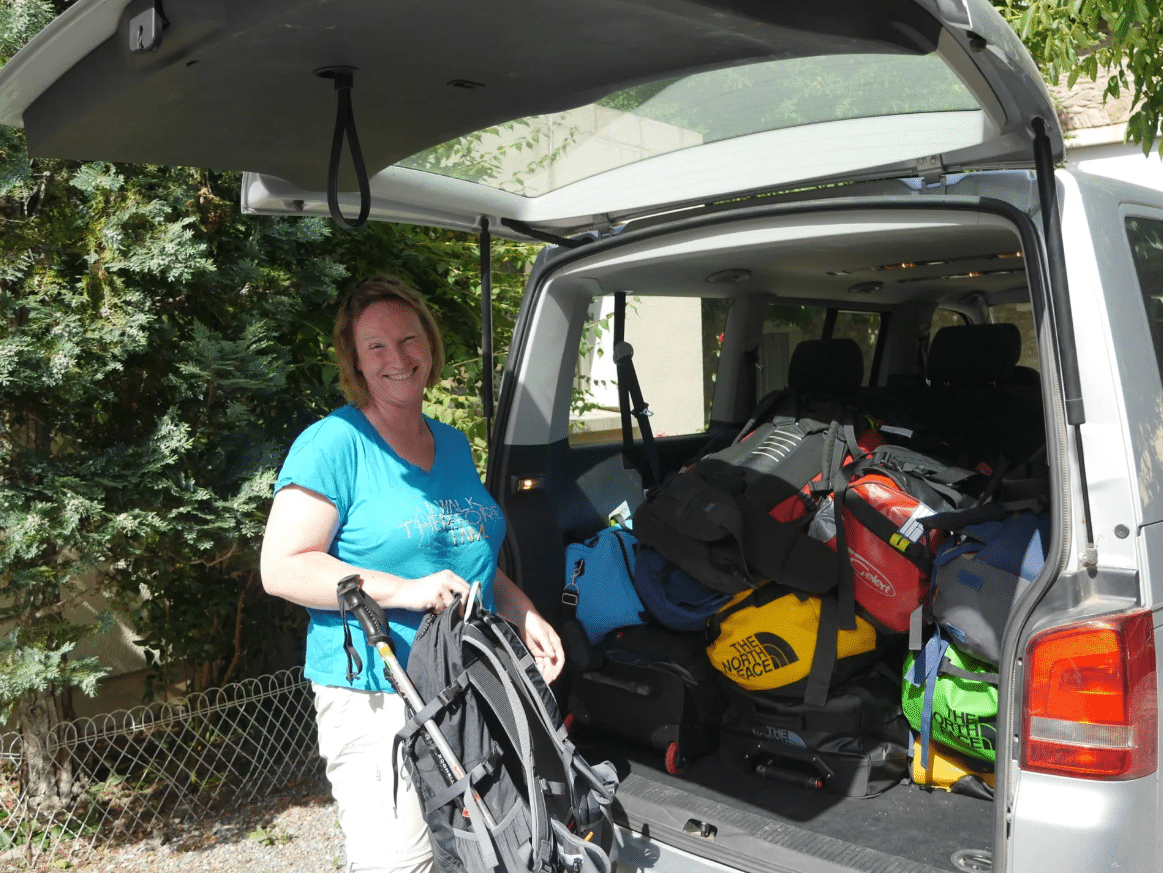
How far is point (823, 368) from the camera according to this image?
3.77m

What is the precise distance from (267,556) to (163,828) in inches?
102

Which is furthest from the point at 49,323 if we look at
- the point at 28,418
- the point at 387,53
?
the point at 387,53

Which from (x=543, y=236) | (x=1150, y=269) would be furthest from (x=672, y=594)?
(x=1150, y=269)

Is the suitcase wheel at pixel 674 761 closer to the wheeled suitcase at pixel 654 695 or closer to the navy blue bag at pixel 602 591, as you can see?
the wheeled suitcase at pixel 654 695

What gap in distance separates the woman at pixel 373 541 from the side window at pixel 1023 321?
7.87 ft

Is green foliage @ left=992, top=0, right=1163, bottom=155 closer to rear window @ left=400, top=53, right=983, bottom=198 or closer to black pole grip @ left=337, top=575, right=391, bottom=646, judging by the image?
rear window @ left=400, top=53, right=983, bottom=198

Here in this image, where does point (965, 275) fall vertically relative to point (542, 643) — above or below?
above

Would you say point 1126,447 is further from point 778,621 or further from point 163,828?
point 163,828

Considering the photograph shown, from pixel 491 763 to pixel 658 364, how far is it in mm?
4570

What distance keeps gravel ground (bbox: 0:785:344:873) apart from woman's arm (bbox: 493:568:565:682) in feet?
6.12

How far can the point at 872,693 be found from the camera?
3.00m

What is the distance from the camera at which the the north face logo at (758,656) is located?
2961 millimetres

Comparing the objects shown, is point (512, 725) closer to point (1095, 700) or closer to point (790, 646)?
point (790, 646)

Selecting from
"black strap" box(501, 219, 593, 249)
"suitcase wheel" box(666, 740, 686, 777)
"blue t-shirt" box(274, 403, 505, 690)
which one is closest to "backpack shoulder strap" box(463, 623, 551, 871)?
"blue t-shirt" box(274, 403, 505, 690)
